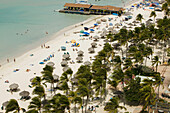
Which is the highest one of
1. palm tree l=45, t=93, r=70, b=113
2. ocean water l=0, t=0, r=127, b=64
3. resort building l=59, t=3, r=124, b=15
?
resort building l=59, t=3, r=124, b=15

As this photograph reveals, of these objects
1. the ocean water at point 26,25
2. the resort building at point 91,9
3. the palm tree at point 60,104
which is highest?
the resort building at point 91,9

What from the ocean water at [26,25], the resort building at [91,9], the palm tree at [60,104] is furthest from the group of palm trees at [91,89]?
the resort building at [91,9]

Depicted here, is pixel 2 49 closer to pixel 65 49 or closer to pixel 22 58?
pixel 22 58

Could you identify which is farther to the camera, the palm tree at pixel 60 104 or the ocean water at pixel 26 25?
the ocean water at pixel 26 25

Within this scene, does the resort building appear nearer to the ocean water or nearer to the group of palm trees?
the ocean water

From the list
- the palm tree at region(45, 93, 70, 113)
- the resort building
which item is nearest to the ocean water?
the resort building

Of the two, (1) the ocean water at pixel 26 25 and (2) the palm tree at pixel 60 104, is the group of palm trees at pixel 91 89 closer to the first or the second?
(2) the palm tree at pixel 60 104

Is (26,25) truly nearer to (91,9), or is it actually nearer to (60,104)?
(91,9)

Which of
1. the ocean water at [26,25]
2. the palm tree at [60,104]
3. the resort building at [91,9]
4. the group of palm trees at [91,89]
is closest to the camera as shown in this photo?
the palm tree at [60,104]

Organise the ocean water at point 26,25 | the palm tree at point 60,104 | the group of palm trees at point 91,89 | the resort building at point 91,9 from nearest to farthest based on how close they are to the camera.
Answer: the palm tree at point 60,104 → the group of palm trees at point 91,89 → the ocean water at point 26,25 → the resort building at point 91,9
